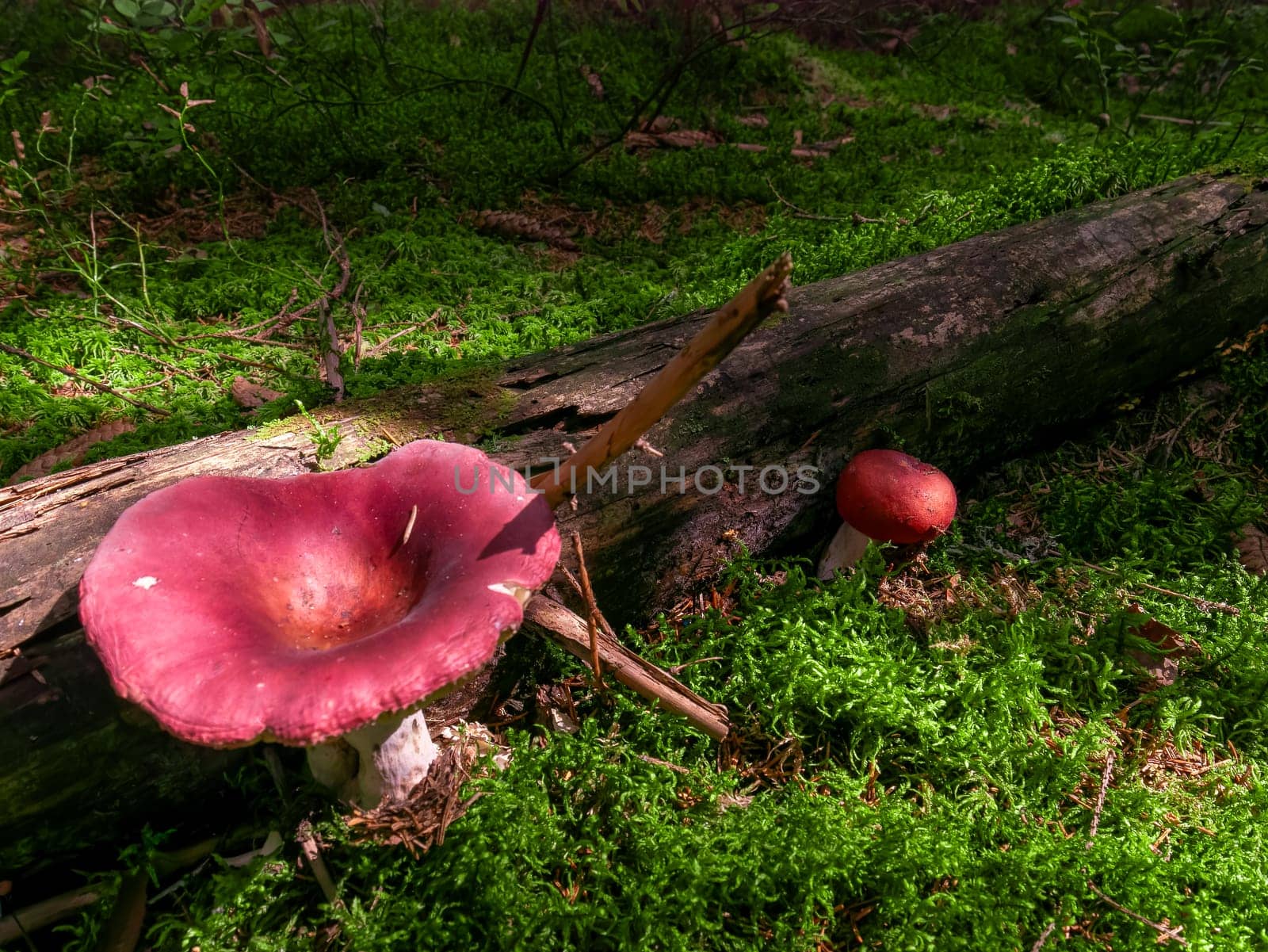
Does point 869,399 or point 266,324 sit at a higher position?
point 869,399

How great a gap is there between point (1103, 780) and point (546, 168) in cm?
467

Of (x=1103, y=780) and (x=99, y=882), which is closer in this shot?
(x=99, y=882)

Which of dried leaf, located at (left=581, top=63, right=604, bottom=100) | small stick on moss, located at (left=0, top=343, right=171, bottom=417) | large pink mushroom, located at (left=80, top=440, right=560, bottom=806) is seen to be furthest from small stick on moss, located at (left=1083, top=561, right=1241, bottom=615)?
dried leaf, located at (left=581, top=63, right=604, bottom=100)

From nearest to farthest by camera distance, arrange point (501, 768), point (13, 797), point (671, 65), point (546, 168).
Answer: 1. point (13, 797)
2. point (501, 768)
3. point (546, 168)
4. point (671, 65)

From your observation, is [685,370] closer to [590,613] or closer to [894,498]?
[590,613]

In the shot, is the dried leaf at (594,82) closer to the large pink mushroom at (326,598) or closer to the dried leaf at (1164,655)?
the large pink mushroom at (326,598)

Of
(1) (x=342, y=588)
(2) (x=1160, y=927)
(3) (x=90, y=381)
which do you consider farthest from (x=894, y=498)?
(3) (x=90, y=381)

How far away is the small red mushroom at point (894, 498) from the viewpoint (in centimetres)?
245

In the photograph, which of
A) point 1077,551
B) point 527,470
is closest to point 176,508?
point 527,470

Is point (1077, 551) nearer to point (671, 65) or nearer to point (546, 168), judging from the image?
point (546, 168)

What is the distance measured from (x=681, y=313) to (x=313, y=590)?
2.21 metres

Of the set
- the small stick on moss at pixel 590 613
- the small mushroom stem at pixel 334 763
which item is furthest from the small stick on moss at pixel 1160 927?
the small mushroom stem at pixel 334 763

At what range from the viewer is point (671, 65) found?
604 centimetres

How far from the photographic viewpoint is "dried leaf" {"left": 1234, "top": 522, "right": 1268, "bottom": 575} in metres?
2.97
